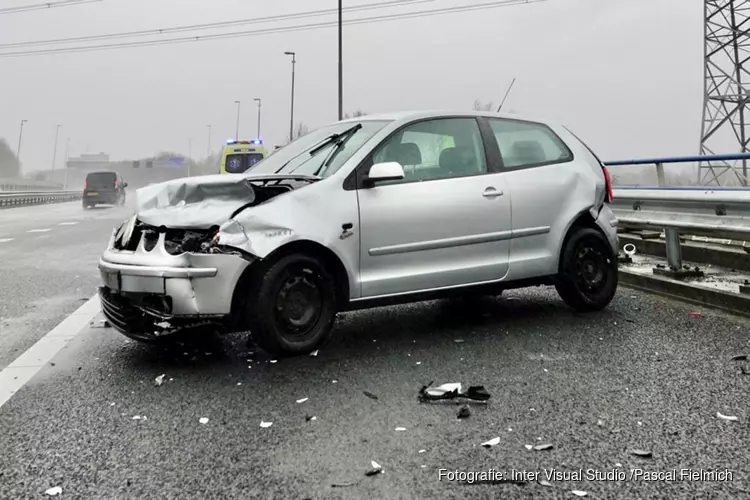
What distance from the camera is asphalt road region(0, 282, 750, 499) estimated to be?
2.44m

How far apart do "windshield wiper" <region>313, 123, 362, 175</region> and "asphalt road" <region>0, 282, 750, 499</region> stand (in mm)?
1331

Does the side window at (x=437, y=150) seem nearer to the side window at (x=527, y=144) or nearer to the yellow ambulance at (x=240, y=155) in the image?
the side window at (x=527, y=144)

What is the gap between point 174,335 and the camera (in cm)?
393

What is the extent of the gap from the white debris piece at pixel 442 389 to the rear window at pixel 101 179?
32.3 m

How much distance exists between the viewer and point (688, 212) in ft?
20.0

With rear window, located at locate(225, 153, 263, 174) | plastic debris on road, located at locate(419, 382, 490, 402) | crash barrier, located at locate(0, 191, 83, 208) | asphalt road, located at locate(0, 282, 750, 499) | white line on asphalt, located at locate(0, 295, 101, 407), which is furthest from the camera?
crash barrier, located at locate(0, 191, 83, 208)

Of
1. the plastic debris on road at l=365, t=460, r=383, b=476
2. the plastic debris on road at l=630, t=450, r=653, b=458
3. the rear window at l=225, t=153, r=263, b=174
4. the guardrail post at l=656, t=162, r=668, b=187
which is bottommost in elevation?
the plastic debris on road at l=365, t=460, r=383, b=476

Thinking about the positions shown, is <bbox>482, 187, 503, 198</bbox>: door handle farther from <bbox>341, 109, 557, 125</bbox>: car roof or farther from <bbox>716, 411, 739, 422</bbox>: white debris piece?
<bbox>716, 411, 739, 422</bbox>: white debris piece

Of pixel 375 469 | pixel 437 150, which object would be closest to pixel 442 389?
pixel 375 469

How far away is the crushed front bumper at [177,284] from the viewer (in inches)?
149

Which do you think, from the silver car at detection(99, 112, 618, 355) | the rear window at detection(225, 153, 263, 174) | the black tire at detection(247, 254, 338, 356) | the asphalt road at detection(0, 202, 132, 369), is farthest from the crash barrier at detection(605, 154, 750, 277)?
the rear window at detection(225, 153, 263, 174)

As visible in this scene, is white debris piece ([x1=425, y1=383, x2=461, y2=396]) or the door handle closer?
white debris piece ([x1=425, y1=383, x2=461, y2=396])

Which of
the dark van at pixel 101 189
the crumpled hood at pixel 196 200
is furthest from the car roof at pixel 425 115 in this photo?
the dark van at pixel 101 189

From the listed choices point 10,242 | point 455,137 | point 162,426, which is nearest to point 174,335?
point 162,426
